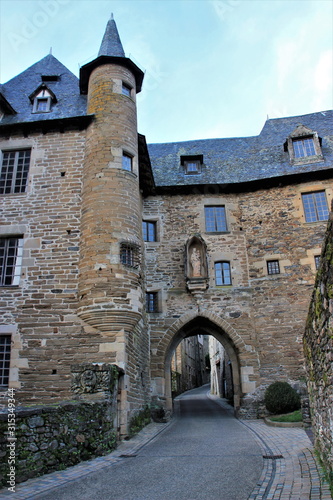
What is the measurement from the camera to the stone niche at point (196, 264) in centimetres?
Result: 1466

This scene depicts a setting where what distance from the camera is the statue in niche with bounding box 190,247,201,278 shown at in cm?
1482

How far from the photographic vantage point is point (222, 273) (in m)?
15.2

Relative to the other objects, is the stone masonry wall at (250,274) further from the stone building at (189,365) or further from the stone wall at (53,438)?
the stone building at (189,365)

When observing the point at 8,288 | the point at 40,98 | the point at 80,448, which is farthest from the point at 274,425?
the point at 40,98

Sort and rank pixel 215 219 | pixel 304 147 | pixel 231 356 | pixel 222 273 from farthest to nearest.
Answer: pixel 304 147, pixel 215 219, pixel 222 273, pixel 231 356

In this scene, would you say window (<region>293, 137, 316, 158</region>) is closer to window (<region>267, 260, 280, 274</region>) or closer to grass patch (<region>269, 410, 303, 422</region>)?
window (<region>267, 260, 280, 274</region>)

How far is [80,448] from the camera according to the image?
6.47 m

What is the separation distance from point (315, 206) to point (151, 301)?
7023 mm

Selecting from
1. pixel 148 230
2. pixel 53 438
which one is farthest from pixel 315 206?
pixel 53 438

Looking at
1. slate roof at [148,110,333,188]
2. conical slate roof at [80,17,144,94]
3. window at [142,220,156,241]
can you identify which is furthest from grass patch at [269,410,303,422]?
conical slate roof at [80,17,144,94]

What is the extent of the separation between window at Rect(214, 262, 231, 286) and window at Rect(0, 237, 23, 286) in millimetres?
7091

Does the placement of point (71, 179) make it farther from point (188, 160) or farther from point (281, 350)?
point (281, 350)

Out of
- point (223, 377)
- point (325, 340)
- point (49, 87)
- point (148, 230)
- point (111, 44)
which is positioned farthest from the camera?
point (223, 377)

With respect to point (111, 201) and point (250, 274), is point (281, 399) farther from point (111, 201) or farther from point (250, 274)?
point (111, 201)
